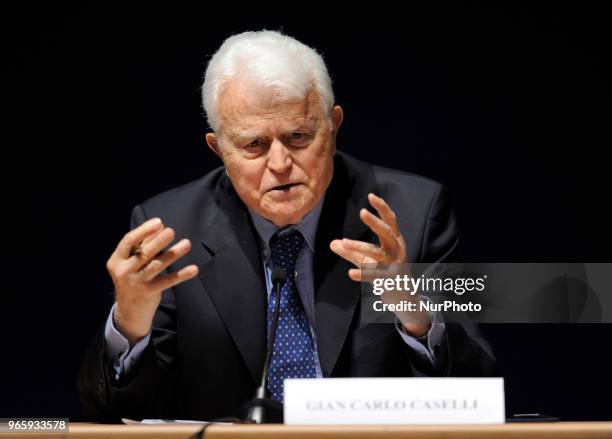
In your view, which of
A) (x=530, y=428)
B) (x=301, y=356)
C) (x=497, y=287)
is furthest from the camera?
(x=497, y=287)

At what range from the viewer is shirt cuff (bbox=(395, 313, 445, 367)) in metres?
2.11

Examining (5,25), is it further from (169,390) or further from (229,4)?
(169,390)

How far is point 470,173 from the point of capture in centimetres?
304

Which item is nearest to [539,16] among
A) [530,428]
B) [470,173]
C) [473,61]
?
[473,61]

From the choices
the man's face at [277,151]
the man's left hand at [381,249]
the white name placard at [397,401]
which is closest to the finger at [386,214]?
the man's left hand at [381,249]

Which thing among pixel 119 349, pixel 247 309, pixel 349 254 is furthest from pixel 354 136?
pixel 119 349

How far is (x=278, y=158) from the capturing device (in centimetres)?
228

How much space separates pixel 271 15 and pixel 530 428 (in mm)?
1904

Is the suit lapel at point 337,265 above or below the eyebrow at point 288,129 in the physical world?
below

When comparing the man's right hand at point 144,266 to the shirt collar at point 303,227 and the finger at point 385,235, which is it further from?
the shirt collar at point 303,227

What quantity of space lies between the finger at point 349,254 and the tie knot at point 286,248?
43cm

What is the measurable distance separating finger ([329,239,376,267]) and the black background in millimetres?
1085

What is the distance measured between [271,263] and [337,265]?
0.17 m

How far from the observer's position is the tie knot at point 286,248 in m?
2.40
